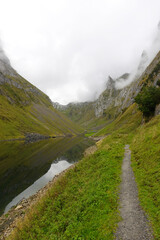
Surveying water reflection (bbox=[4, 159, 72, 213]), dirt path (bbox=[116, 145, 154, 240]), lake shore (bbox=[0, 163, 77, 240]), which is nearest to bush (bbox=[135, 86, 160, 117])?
water reflection (bbox=[4, 159, 72, 213])

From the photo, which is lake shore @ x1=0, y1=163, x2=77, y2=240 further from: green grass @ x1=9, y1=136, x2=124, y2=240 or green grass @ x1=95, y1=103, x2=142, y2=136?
green grass @ x1=95, y1=103, x2=142, y2=136

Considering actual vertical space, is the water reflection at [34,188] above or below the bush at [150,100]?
below

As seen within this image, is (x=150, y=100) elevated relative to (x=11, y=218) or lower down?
elevated

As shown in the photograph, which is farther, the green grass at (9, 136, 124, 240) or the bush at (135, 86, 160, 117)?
the bush at (135, 86, 160, 117)

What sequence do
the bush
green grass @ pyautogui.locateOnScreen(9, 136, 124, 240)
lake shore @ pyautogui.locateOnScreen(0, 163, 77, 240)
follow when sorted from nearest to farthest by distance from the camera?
green grass @ pyautogui.locateOnScreen(9, 136, 124, 240) < lake shore @ pyautogui.locateOnScreen(0, 163, 77, 240) < the bush

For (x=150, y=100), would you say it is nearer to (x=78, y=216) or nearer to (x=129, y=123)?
(x=129, y=123)

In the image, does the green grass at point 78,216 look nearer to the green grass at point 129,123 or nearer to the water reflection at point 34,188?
the water reflection at point 34,188

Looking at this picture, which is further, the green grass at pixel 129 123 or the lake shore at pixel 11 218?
the green grass at pixel 129 123

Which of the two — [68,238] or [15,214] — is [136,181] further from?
[15,214]

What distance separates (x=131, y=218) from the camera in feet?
35.3

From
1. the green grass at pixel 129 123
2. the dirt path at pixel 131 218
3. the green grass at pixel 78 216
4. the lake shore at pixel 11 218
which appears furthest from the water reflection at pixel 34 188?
the green grass at pixel 129 123

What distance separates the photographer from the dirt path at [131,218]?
923 cm

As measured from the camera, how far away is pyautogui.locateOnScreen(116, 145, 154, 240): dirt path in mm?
9234

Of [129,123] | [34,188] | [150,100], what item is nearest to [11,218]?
[34,188]
